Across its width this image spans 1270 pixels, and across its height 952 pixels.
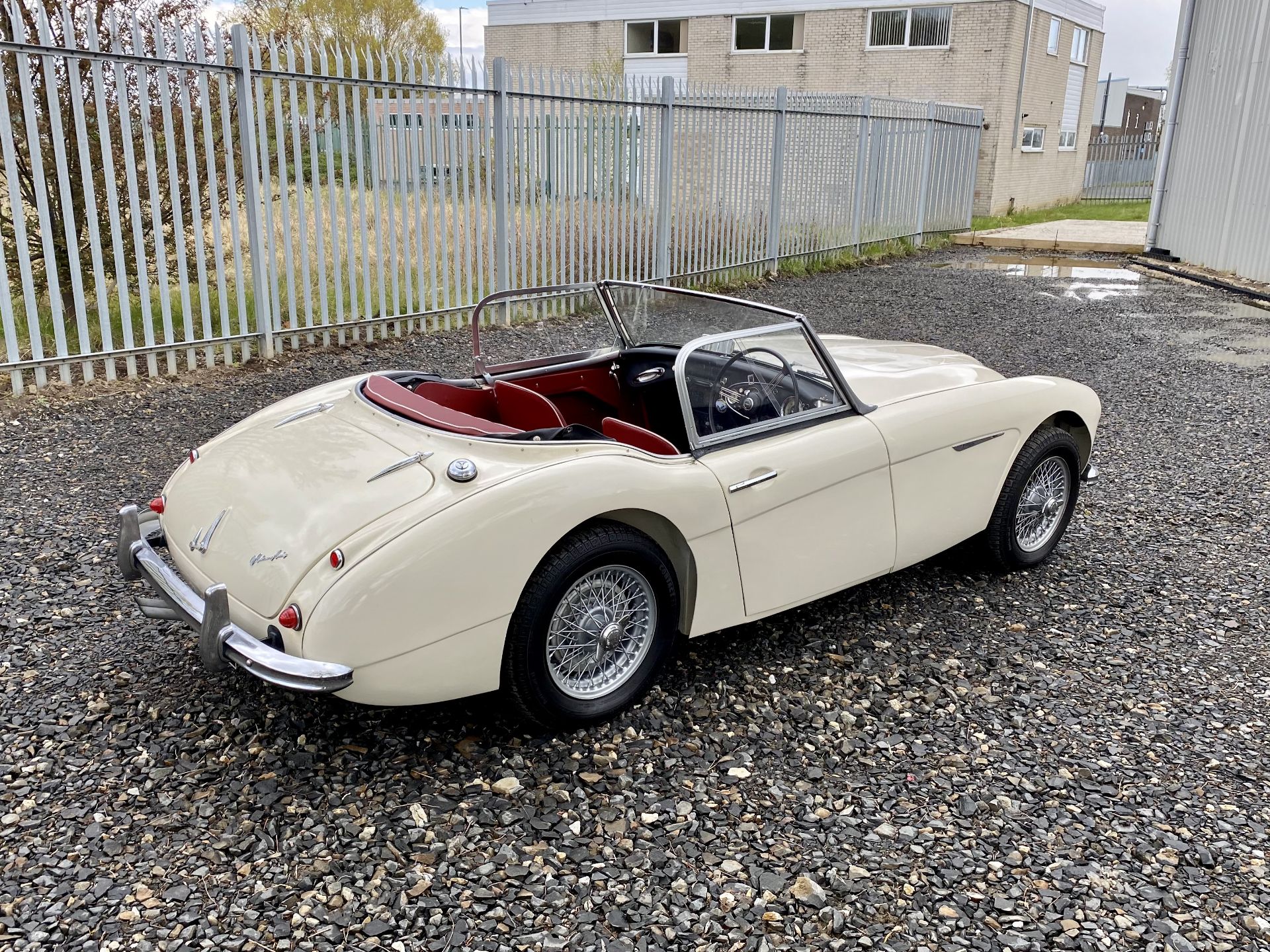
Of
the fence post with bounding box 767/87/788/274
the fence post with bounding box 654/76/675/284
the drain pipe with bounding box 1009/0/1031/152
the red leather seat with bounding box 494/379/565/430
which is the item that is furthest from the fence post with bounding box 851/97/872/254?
the red leather seat with bounding box 494/379/565/430

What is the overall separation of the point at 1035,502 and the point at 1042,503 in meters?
0.06

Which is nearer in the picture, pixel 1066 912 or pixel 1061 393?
pixel 1066 912

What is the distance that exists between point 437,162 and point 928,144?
36.8ft

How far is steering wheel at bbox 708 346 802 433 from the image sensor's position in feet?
11.3

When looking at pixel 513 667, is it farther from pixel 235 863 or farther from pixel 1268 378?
pixel 1268 378

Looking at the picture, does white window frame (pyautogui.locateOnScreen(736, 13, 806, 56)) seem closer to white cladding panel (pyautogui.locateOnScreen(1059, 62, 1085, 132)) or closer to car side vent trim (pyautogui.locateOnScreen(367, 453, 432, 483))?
white cladding panel (pyautogui.locateOnScreen(1059, 62, 1085, 132))

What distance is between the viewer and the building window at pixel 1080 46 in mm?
27891

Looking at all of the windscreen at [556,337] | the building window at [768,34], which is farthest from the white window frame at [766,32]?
the windscreen at [556,337]

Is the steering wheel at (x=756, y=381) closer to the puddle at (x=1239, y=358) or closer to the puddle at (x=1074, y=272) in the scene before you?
the puddle at (x=1239, y=358)

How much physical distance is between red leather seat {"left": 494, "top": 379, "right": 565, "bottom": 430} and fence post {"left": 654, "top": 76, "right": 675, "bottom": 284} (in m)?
7.87

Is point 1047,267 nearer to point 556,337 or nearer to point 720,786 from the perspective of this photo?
point 556,337

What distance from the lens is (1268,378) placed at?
27.4 ft

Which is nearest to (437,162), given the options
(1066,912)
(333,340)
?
(333,340)

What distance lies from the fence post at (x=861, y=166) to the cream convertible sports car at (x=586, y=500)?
37.3 feet
